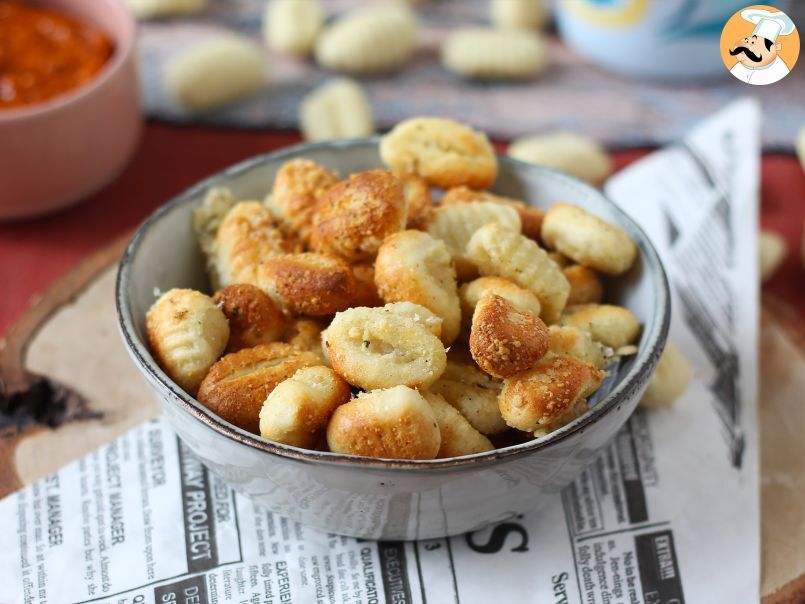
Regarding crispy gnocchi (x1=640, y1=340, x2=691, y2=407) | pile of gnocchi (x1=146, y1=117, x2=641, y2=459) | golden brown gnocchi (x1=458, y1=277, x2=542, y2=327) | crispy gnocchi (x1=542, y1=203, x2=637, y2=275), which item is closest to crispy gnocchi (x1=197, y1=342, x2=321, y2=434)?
pile of gnocchi (x1=146, y1=117, x2=641, y2=459)

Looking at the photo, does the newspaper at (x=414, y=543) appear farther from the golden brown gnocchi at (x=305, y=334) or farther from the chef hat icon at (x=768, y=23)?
the chef hat icon at (x=768, y=23)

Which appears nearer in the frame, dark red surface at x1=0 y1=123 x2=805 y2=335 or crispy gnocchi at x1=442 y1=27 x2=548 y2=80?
dark red surface at x1=0 y1=123 x2=805 y2=335

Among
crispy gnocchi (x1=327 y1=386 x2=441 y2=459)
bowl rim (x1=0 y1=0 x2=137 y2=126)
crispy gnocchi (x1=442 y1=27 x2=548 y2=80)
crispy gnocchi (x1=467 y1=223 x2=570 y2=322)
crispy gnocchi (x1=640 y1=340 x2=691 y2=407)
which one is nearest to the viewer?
crispy gnocchi (x1=327 y1=386 x2=441 y2=459)

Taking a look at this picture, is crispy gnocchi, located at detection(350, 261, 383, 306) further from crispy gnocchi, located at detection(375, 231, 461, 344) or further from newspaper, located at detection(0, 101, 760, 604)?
newspaper, located at detection(0, 101, 760, 604)

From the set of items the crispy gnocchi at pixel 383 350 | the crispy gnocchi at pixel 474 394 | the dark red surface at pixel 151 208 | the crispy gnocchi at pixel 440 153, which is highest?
the crispy gnocchi at pixel 440 153

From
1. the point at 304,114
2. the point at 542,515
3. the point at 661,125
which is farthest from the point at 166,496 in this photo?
the point at 661,125

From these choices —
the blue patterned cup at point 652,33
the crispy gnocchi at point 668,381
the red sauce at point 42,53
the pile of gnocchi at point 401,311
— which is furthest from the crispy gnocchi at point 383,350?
the blue patterned cup at point 652,33

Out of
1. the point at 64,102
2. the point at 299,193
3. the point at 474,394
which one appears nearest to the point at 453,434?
the point at 474,394
